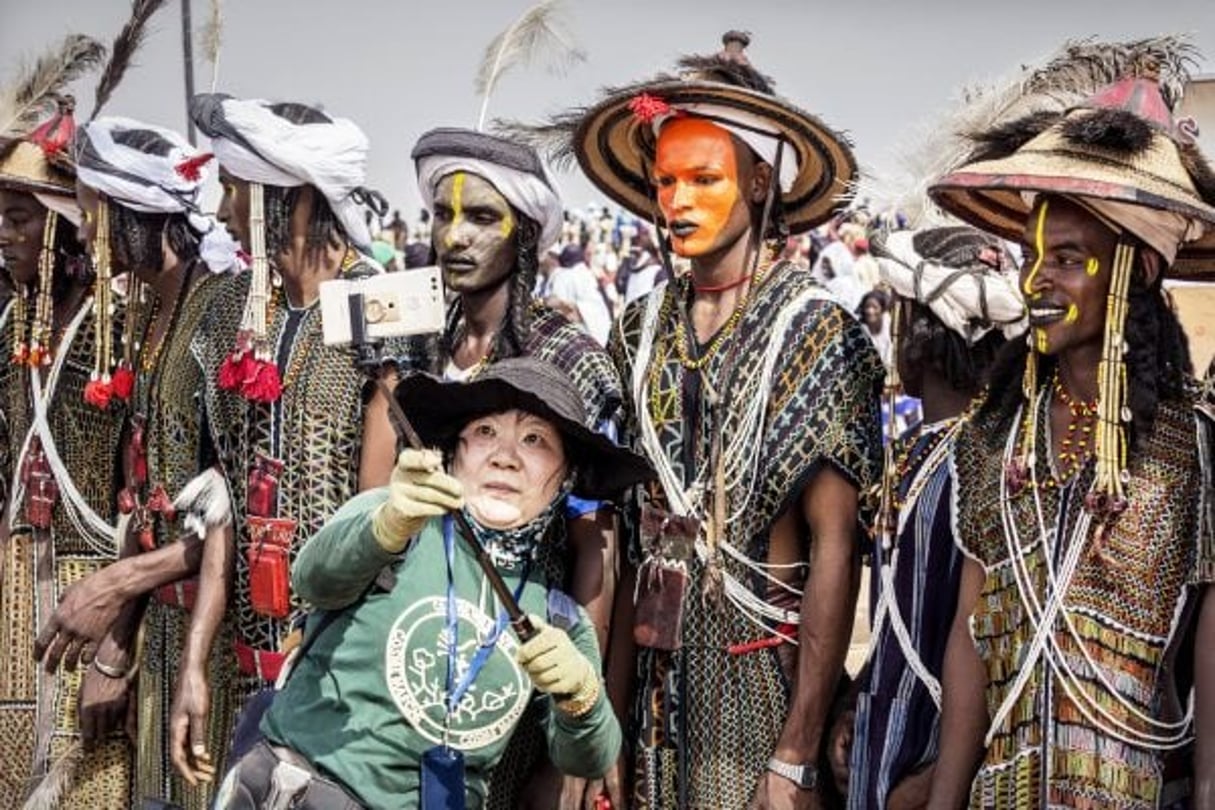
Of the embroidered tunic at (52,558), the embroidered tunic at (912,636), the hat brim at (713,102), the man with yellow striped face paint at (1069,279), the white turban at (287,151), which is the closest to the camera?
the man with yellow striped face paint at (1069,279)

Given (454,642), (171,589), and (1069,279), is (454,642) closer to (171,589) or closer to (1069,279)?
(1069,279)

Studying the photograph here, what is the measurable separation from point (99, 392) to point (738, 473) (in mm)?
2275

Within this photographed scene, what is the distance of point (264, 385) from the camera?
5.14 metres

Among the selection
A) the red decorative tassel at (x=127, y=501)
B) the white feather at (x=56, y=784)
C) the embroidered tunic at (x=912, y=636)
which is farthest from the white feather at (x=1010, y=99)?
the white feather at (x=56, y=784)

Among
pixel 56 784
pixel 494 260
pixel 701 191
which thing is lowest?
pixel 56 784

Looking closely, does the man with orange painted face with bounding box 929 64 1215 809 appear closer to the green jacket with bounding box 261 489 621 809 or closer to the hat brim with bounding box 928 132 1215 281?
the hat brim with bounding box 928 132 1215 281

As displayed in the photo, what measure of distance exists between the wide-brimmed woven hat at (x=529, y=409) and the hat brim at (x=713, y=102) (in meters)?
0.82

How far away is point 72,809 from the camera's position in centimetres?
579

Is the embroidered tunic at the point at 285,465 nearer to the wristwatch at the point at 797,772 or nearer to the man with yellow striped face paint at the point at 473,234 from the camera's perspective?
the man with yellow striped face paint at the point at 473,234

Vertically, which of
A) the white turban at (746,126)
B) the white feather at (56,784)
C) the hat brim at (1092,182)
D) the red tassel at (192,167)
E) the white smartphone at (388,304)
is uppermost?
the red tassel at (192,167)

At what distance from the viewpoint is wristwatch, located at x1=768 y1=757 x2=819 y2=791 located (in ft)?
14.5

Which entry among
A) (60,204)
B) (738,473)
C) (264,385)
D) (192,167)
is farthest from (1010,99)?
(60,204)

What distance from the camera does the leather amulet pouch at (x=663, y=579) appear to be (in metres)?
4.54

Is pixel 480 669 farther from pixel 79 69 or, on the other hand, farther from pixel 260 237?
pixel 79 69
